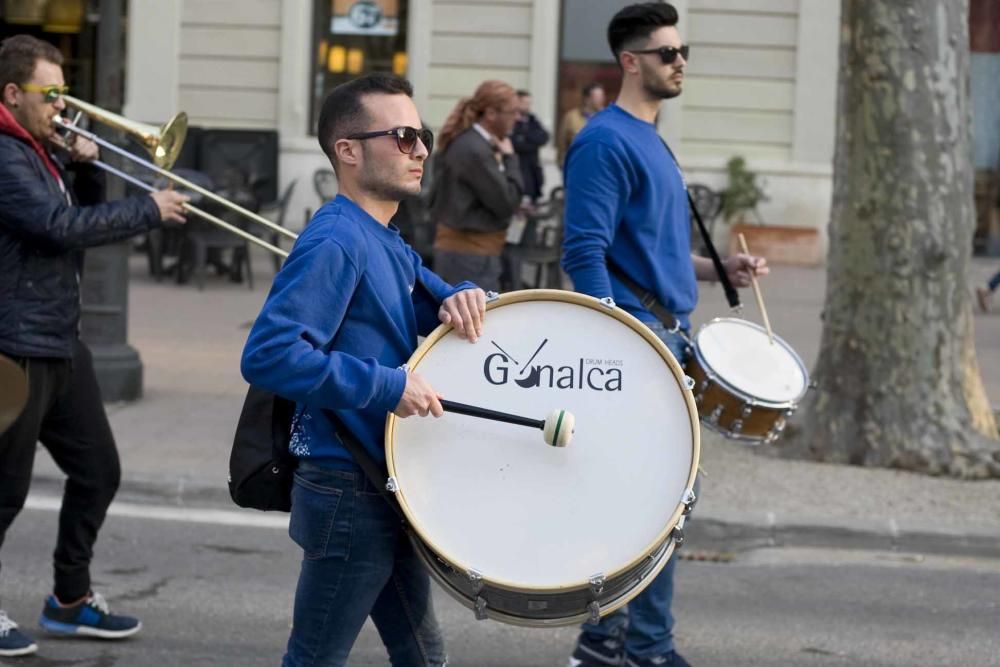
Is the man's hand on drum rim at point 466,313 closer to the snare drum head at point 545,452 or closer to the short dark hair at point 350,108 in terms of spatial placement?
the snare drum head at point 545,452

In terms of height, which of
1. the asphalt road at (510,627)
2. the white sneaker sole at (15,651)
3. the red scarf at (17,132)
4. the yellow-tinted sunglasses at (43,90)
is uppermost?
the yellow-tinted sunglasses at (43,90)

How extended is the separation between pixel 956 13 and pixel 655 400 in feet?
19.1

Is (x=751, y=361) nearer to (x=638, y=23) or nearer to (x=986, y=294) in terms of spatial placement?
(x=638, y=23)

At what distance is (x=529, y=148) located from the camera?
1625 centimetres

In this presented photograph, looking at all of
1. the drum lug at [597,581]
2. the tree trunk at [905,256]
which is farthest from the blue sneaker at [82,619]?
the tree trunk at [905,256]

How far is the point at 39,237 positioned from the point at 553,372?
2.21 m

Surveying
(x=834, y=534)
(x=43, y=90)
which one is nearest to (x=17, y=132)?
(x=43, y=90)

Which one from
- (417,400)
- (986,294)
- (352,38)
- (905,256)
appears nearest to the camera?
(417,400)

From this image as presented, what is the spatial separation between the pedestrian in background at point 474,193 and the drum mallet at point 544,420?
5.69 metres

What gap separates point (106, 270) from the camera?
397 inches

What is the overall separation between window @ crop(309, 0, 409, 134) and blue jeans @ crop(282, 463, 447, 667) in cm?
1694

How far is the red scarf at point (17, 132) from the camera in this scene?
5.30 metres

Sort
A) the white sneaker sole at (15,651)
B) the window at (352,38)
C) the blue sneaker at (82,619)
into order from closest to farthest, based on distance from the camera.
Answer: the white sneaker sole at (15,651)
the blue sneaker at (82,619)
the window at (352,38)

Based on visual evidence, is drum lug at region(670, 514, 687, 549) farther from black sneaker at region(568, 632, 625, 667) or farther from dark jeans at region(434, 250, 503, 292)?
dark jeans at region(434, 250, 503, 292)
